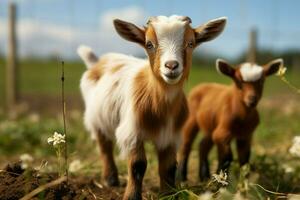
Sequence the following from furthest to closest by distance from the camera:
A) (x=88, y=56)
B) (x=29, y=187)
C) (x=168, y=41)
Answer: (x=88, y=56)
(x=168, y=41)
(x=29, y=187)

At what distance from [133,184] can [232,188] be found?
1.26 meters

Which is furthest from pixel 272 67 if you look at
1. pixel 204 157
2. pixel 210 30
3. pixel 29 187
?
pixel 29 187

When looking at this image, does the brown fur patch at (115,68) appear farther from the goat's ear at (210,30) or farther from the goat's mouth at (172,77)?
the goat's mouth at (172,77)

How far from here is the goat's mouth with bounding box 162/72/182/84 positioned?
15.4ft

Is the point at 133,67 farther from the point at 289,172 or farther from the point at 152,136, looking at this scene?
the point at 289,172

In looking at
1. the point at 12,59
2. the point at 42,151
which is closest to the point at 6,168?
the point at 42,151

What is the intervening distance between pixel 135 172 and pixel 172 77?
1.02 m

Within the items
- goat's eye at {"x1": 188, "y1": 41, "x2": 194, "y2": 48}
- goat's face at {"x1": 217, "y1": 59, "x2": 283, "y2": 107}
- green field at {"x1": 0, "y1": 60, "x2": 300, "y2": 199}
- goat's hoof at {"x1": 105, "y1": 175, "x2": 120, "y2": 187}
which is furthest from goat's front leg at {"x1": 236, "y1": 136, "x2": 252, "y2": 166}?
goat's eye at {"x1": 188, "y1": 41, "x2": 194, "y2": 48}

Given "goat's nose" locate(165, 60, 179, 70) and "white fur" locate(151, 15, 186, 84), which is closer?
"goat's nose" locate(165, 60, 179, 70)

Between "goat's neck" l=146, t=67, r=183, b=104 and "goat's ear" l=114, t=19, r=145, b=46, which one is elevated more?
"goat's ear" l=114, t=19, r=145, b=46

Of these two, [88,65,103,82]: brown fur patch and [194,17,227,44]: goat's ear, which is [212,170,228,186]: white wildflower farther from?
[88,65,103,82]: brown fur patch

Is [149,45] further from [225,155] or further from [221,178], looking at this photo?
[225,155]

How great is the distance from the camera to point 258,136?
440 inches

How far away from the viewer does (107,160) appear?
6.70 m
